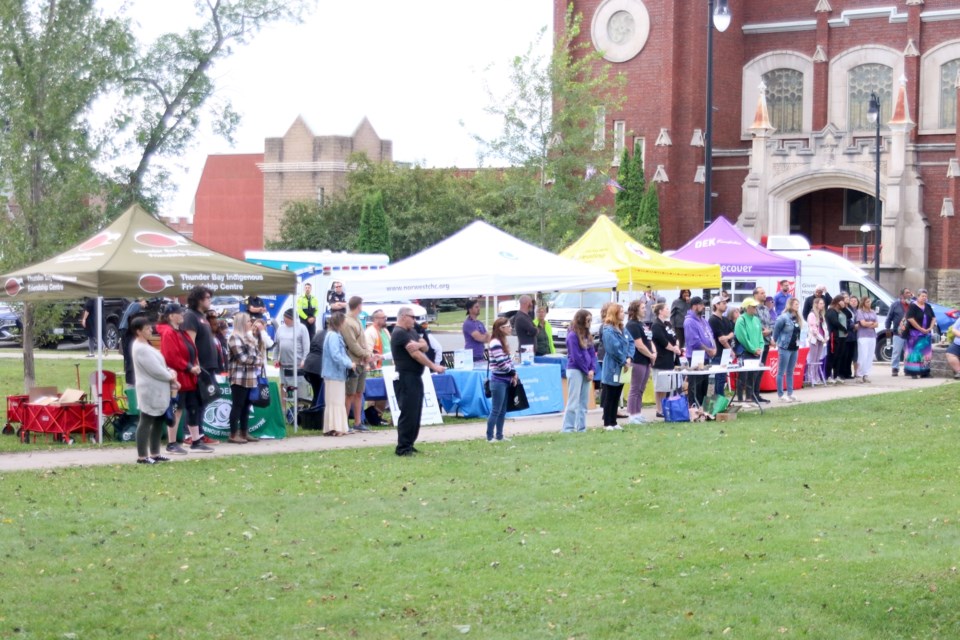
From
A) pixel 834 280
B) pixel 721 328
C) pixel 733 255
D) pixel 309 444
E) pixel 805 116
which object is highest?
pixel 805 116

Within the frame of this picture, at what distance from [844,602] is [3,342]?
3245 cm

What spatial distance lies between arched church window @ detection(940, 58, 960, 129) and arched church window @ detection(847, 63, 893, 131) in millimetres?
2156

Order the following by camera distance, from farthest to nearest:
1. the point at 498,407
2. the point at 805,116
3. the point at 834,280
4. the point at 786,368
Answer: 1. the point at 805,116
2. the point at 834,280
3. the point at 786,368
4. the point at 498,407

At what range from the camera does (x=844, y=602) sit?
25.9ft

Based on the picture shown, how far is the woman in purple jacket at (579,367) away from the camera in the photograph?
16.3 metres

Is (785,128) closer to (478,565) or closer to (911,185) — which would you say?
(911,185)

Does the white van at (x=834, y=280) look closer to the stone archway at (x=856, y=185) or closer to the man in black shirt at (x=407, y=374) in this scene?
the stone archway at (x=856, y=185)

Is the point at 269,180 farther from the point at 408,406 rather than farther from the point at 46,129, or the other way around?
the point at 408,406

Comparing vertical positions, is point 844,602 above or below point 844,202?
below

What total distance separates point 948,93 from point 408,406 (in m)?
42.3

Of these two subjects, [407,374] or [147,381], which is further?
[407,374]

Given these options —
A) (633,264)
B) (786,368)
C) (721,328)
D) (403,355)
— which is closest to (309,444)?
(403,355)

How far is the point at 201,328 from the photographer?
1494 cm

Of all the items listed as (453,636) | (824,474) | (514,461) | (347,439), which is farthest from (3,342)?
(453,636)
